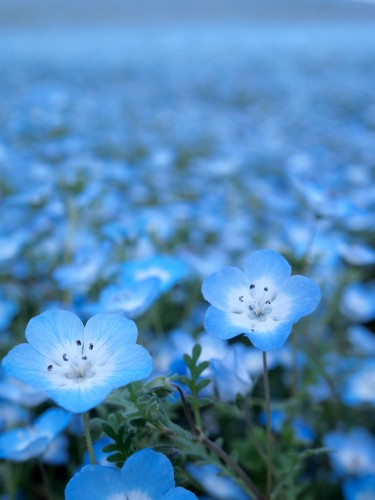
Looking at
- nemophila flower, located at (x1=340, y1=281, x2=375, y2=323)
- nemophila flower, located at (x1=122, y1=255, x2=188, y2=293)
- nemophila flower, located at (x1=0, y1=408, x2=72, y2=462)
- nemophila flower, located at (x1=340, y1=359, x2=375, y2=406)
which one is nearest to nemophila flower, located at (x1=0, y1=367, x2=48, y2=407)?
nemophila flower, located at (x1=0, y1=408, x2=72, y2=462)

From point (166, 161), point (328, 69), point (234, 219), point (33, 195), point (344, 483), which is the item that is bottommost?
point (344, 483)

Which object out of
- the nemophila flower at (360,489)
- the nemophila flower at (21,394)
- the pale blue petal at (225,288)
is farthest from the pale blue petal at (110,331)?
the nemophila flower at (360,489)

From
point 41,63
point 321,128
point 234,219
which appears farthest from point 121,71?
point 234,219

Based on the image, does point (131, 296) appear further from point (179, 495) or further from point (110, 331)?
point (179, 495)

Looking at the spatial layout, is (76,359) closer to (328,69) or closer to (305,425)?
(305,425)

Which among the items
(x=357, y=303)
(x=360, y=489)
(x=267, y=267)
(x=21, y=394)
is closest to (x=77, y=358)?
(x=267, y=267)

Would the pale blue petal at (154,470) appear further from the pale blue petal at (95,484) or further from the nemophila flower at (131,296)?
the nemophila flower at (131,296)
